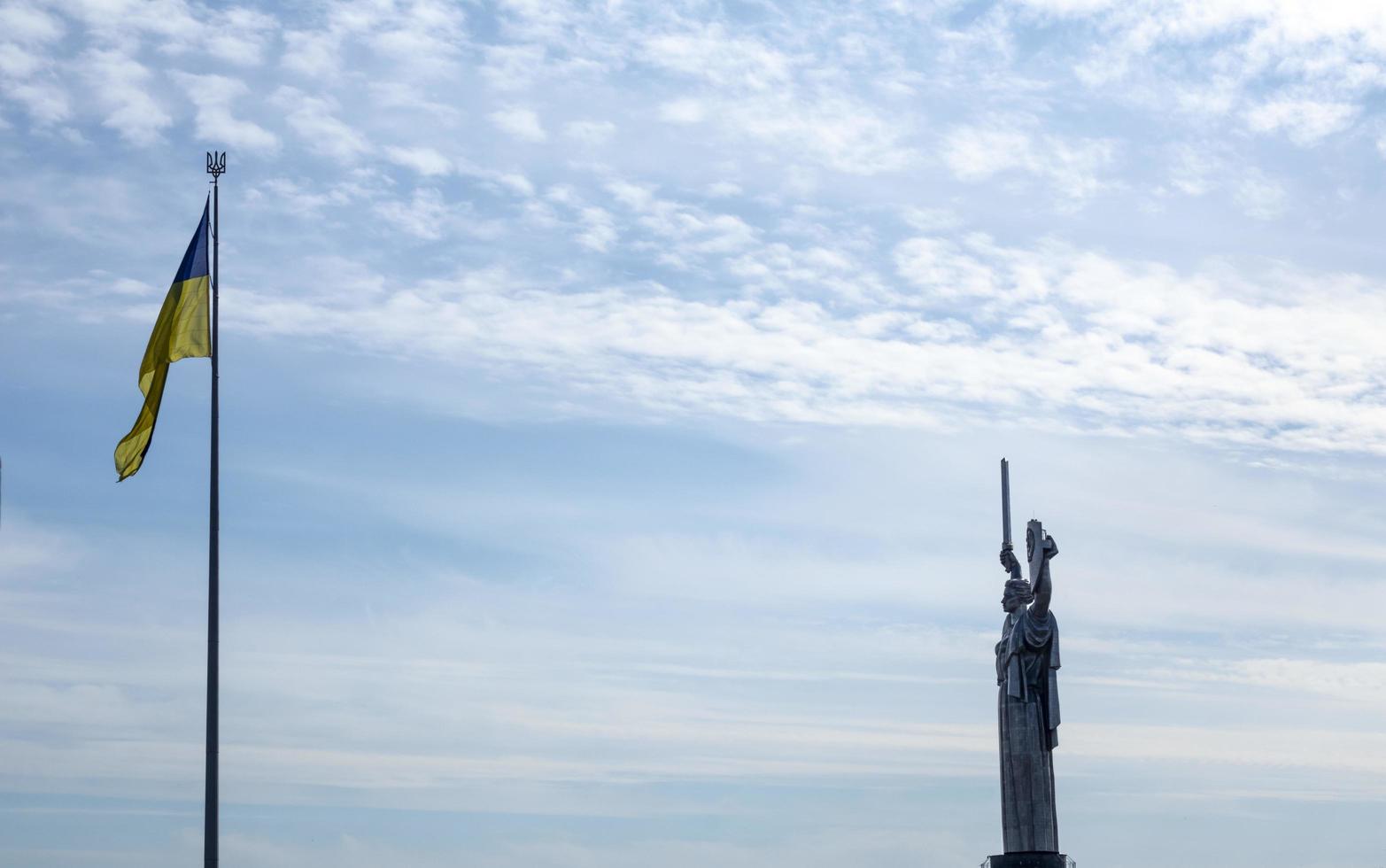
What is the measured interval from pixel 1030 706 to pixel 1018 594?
2.51 meters

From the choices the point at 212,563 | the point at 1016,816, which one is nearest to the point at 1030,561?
the point at 1016,816

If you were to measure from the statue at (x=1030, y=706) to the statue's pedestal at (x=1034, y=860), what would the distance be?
107 mm

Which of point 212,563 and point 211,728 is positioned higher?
point 212,563

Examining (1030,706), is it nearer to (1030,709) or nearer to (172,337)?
(1030,709)

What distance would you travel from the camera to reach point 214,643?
26172 millimetres

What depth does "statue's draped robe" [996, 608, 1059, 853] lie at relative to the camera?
36.2m

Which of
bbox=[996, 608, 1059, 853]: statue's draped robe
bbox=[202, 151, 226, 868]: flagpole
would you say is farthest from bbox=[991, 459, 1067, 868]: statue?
bbox=[202, 151, 226, 868]: flagpole

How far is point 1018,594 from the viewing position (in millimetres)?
37375

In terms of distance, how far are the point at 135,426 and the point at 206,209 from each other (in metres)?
4.19

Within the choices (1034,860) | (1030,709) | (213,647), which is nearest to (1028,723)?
(1030,709)

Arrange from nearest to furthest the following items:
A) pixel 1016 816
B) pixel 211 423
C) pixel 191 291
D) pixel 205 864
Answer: pixel 205 864
pixel 211 423
pixel 191 291
pixel 1016 816

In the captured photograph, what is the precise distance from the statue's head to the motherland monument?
0.07ft

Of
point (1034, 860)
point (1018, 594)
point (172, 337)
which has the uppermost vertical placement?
point (172, 337)

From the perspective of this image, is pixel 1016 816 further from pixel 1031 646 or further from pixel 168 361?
pixel 168 361
